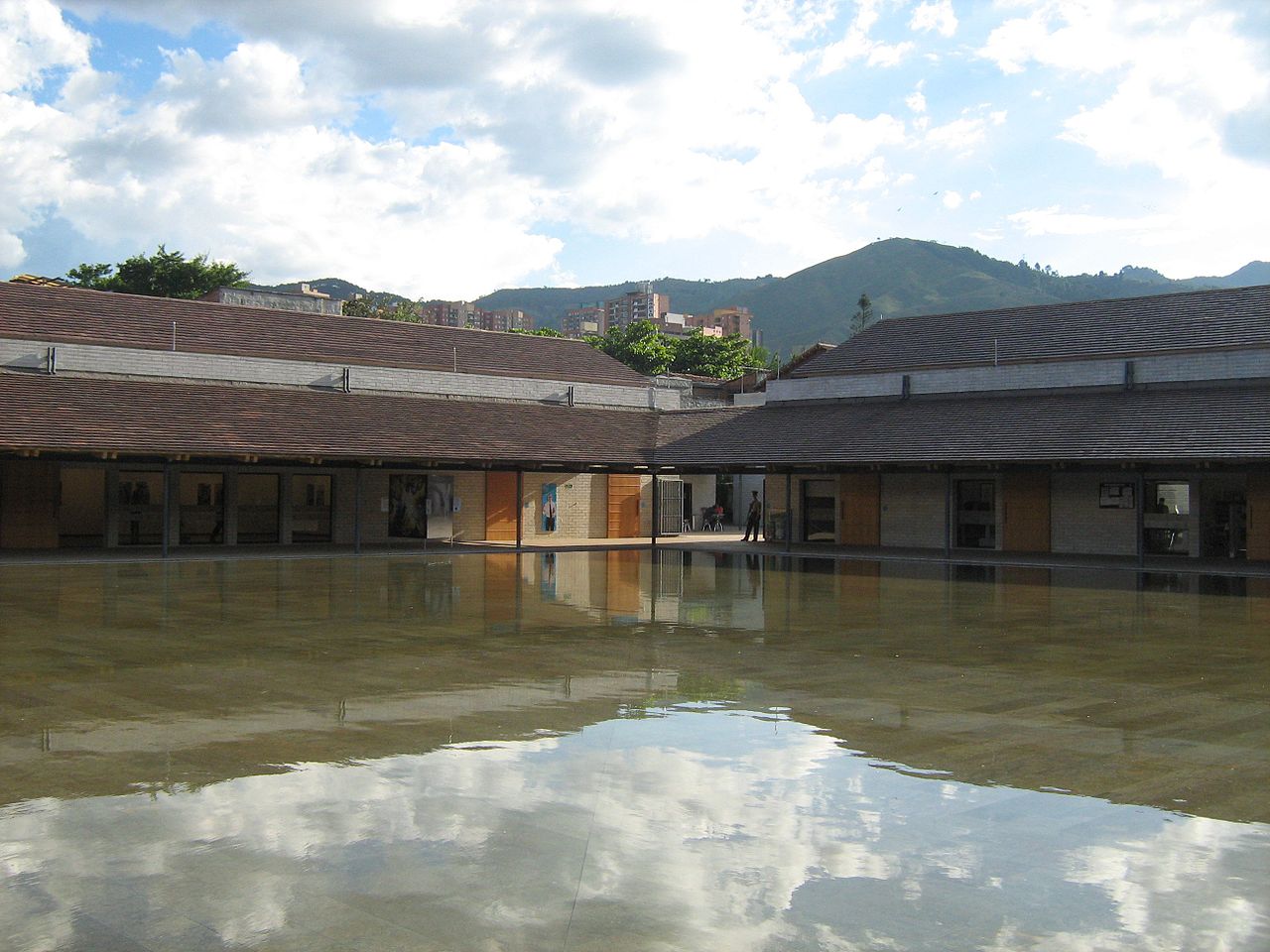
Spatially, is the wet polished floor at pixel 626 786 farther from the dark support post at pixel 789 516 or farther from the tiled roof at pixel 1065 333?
the tiled roof at pixel 1065 333

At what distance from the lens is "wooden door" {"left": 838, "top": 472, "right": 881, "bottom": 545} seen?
3134cm

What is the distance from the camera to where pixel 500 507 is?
32.7 metres

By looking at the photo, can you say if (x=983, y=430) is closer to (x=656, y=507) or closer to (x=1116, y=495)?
(x=1116, y=495)

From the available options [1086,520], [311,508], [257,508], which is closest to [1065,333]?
[1086,520]

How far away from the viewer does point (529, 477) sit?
33625mm

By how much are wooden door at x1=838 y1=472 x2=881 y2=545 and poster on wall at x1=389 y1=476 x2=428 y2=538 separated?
1111 centimetres

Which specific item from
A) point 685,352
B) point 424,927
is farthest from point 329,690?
point 685,352

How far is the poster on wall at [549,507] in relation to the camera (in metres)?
34.1

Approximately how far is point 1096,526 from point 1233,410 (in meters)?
4.37

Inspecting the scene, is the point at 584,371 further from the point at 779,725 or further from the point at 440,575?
the point at 779,725

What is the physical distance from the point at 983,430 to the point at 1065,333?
193 inches

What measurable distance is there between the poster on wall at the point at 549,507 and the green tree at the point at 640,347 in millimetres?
38304

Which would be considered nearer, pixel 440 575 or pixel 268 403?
pixel 440 575

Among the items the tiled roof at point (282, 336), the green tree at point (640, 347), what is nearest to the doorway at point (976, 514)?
the tiled roof at point (282, 336)
